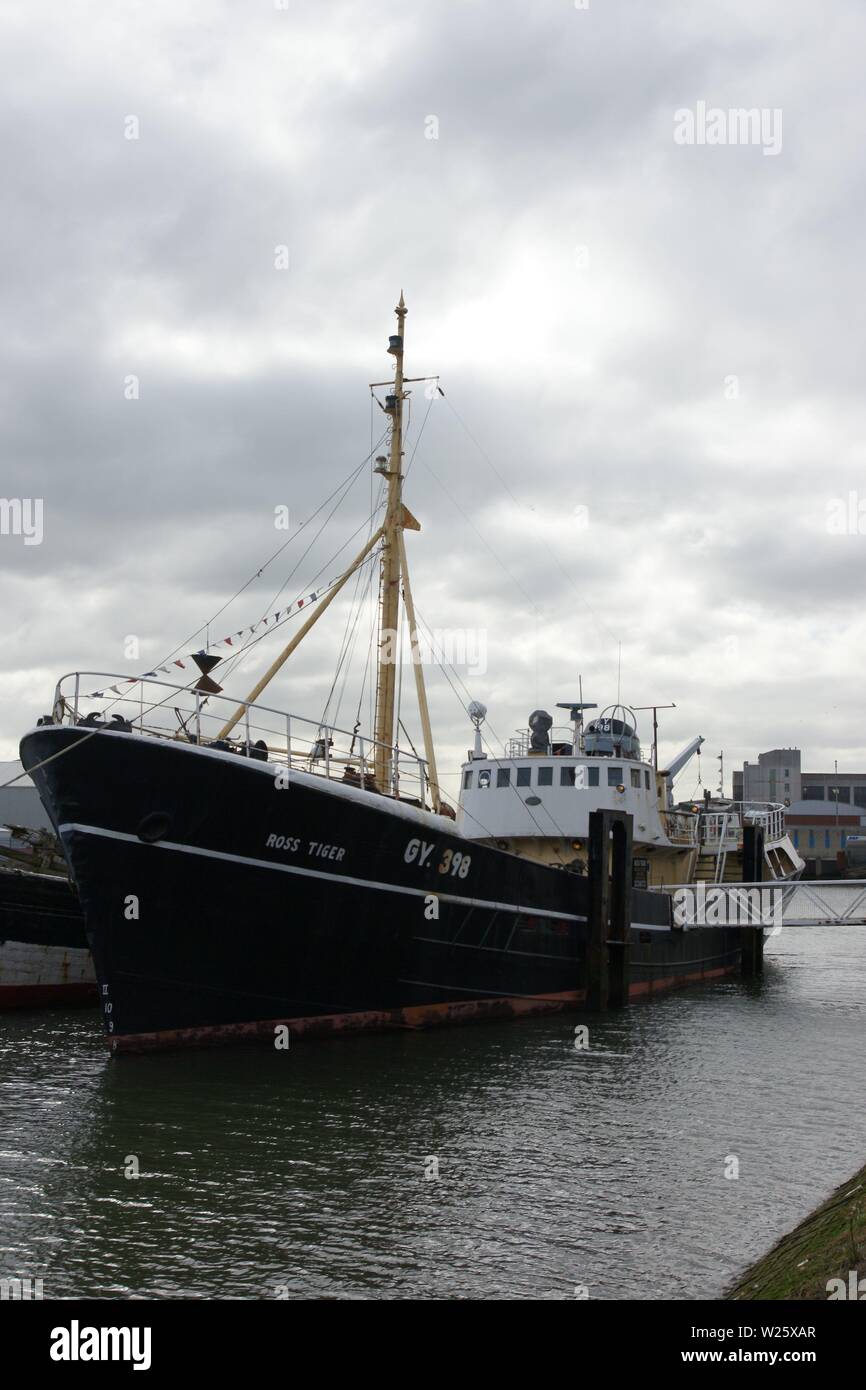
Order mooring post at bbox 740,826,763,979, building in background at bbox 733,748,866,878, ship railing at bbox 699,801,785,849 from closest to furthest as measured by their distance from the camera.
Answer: mooring post at bbox 740,826,763,979 → ship railing at bbox 699,801,785,849 → building in background at bbox 733,748,866,878

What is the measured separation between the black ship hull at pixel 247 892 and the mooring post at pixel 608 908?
4.34m

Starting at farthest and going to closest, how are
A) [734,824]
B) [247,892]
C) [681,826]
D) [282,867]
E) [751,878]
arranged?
[734,824]
[681,826]
[751,878]
[282,867]
[247,892]

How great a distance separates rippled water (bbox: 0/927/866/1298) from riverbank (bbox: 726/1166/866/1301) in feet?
2.03

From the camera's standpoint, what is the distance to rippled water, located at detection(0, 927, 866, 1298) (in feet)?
30.9

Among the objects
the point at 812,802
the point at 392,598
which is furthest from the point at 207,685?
the point at 812,802

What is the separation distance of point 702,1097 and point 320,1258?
333 inches

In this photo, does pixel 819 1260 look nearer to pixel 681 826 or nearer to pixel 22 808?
pixel 681 826

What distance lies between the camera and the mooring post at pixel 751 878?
108 ft

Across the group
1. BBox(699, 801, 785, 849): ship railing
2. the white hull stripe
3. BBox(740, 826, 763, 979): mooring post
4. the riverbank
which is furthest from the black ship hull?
BBox(699, 801, 785, 849): ship railing

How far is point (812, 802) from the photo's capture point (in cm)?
13050

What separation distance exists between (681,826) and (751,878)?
2872mm

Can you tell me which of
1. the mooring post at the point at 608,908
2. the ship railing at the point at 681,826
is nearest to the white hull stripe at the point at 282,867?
the mooring post at the point at 608,908

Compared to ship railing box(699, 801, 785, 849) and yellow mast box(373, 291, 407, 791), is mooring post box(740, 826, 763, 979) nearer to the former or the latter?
ship railing box(699, 801, 785, 849)

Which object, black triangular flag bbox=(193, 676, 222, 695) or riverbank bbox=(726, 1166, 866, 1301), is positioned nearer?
riverbank bbox=(726, 1166, 866, 1301)
